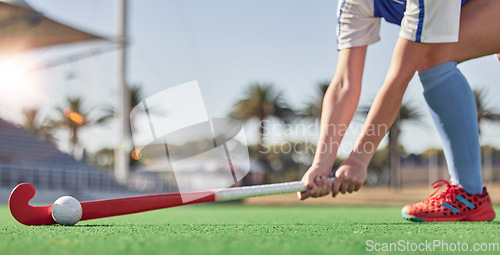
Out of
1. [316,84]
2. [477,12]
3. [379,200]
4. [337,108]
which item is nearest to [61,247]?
[337,108]

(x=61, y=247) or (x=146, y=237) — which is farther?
(x=146, y=237)

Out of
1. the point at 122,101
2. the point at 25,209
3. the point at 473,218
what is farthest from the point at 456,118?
the point at 122,101

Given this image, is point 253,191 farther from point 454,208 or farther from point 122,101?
point 122,101

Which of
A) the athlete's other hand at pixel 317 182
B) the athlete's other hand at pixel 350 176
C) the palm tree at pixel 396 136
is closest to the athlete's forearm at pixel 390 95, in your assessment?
the athlete's other hand at pixel 350 176

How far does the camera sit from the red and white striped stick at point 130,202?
2217 millimetres

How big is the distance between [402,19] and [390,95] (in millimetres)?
374

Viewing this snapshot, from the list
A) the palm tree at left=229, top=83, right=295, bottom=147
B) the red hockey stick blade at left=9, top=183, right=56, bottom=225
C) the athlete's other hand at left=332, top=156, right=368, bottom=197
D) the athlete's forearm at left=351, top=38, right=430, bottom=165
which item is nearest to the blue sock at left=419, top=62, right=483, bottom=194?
the athlete's forearm at left=351, top=38, right=430, bottom=165

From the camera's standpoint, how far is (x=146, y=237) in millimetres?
1585

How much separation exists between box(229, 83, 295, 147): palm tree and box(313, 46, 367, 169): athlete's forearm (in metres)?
34.4

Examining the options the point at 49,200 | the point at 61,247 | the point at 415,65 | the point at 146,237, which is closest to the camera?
the point at 61,247

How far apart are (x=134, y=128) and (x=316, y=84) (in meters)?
29.7

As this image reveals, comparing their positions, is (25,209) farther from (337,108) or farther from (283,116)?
(283,116)

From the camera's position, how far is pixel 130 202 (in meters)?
2.26

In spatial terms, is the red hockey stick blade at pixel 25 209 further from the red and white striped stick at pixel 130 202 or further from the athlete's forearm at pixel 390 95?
the athlete's forearm at pixel 390 95
